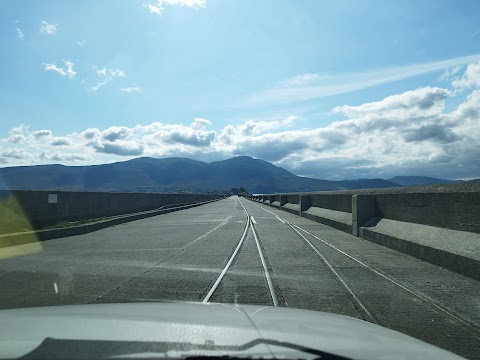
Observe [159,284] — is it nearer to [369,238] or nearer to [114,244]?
[114,244]

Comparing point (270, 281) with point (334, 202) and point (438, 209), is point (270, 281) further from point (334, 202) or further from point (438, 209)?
point (334, 202)

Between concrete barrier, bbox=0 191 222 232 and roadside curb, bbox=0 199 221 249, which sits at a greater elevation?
concrete barrier, bbox=0 191 222 232

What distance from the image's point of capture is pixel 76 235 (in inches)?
804

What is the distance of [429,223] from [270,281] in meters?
5.42

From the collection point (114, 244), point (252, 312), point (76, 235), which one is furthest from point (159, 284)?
point (76, 235)

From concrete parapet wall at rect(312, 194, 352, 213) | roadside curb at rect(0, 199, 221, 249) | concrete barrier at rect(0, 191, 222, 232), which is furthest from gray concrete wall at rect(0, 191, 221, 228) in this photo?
concrete parapet wall at rect(312, 194, 352, 213)

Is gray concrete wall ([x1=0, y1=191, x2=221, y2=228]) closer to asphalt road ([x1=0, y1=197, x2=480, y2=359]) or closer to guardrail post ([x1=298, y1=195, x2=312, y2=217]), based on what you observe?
asphalt road ([x1=0, y1=197, x2=480, y2=359])

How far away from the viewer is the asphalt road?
6.89 meters

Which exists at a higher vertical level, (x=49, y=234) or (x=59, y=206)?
(x=59, y=206)

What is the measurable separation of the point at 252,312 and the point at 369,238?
13549mm

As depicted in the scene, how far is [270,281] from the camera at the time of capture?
9.37 meters

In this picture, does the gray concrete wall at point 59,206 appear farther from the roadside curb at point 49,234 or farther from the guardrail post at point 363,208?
the guardrail post at point 363,208

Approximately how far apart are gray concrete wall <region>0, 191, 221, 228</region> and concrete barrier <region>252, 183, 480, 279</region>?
511 inches

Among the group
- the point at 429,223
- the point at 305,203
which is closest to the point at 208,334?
the point at 429,223
